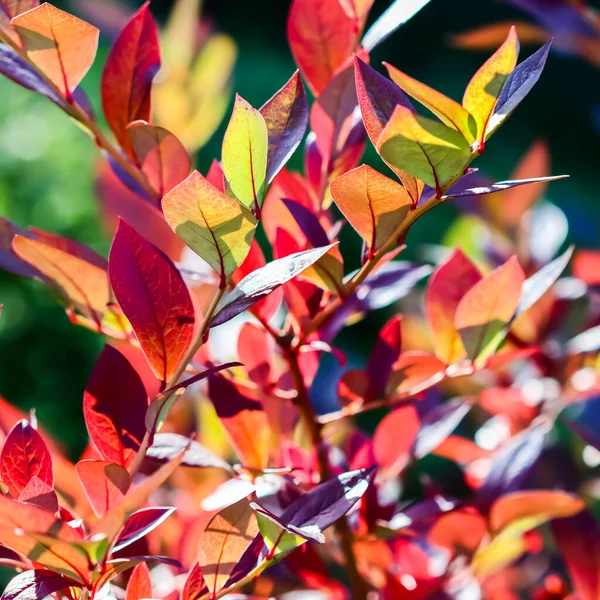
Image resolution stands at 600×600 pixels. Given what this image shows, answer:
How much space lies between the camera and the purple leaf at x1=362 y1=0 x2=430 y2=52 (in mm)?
303

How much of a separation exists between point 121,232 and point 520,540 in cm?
29

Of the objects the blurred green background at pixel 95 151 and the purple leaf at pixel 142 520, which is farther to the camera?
the blurred green background at pixel 95 151

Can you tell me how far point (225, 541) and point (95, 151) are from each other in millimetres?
1899

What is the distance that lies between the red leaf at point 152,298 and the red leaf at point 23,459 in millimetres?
53

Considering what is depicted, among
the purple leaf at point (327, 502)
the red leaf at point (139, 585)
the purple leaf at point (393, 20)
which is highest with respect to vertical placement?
the purple leaf at point (393, 20)

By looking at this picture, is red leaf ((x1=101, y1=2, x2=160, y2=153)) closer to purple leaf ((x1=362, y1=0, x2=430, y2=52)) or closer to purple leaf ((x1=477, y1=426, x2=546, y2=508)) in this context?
purple leaf ((x1=362, y1=0, x2=430, y2=52))

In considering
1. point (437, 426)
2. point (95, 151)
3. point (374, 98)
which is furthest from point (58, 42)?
point (95, 151)

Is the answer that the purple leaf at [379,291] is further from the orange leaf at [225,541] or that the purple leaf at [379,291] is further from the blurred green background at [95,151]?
the blurred green background at [95,151]

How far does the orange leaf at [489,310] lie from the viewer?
1.07 feet

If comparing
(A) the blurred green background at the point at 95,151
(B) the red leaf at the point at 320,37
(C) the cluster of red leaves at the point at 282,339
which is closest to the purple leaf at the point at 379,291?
(C) the cluster of red leaves at the point at 282,339

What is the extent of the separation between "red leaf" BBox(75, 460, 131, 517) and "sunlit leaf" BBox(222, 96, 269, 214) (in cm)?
11

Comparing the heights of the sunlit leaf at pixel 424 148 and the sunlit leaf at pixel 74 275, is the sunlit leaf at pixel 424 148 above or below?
above

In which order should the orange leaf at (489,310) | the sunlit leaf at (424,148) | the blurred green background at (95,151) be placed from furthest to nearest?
the blurred green background at (95,151) → the orange leaf at (489,310) → the sunlit leaf at (424,148)

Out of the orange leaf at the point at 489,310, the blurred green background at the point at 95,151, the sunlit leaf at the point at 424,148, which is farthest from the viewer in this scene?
the blurred green background at the point at 95,151
